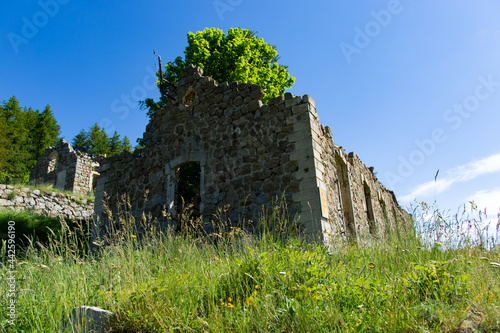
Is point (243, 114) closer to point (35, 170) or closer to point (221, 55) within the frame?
point (221, 55)

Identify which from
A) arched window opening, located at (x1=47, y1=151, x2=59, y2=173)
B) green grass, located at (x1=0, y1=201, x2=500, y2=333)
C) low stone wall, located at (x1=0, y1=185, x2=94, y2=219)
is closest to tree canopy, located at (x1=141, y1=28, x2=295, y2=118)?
low stone wall, located at (x1=0, y1=185, x2=94, y2=219)

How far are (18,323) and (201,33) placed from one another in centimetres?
1606

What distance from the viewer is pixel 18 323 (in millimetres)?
3725

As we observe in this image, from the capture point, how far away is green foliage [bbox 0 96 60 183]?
84.4ft

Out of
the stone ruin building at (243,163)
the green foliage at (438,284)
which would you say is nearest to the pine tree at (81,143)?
the stone ruin building at (243,163)

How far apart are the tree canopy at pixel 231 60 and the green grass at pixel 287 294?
12.4 m

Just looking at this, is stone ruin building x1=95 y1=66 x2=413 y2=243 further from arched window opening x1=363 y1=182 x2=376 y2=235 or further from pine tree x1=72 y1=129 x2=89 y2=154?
pine tree x1=72 y1=129 x2=89 y2=154

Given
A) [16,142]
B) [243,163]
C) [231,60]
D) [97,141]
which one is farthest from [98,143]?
[243,163]

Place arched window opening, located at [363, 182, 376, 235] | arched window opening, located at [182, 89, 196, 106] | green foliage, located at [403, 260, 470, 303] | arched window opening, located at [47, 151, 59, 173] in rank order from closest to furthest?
green foliage, located at [403, 260, 470, 303]
arched window opening, located at [182, 89, 196, 106]
arched window opening, located at [363, 182, 376, 235]
arched window opening, located at [47, 151, 59, 173]

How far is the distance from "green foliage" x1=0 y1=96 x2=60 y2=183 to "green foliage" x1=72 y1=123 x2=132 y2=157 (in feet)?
8.58

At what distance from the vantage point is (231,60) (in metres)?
16.7

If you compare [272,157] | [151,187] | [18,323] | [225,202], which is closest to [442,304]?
[18,323]

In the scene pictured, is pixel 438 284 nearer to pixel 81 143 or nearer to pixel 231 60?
pixel 231 60

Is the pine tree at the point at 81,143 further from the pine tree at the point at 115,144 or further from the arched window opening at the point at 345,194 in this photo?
the arched window opening at the point at 345,194
